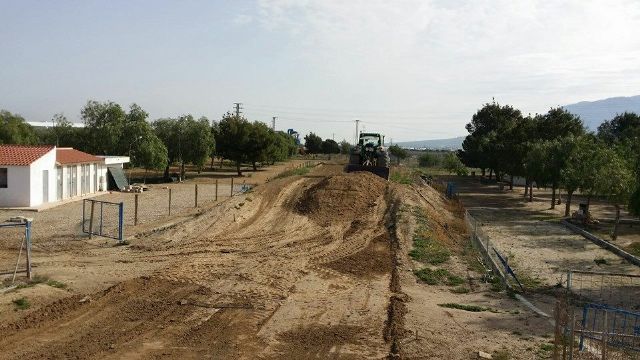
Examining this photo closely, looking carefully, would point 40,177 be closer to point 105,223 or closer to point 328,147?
point 105,223

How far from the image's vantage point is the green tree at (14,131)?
1953 inches

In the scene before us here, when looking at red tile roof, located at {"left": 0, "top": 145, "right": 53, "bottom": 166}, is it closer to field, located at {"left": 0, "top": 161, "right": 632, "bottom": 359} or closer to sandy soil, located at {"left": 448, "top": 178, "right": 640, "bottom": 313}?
field, located at {"left": 0, "top": 161, "right": 632, "bottom": 359}

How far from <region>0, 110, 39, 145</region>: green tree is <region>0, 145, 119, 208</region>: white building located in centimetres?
1751

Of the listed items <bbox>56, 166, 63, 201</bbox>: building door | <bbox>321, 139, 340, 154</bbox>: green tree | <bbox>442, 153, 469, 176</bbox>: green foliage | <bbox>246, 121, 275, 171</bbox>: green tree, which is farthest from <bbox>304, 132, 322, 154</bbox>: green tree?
<bbox>56, 166, 63, 201</bbox>: building door

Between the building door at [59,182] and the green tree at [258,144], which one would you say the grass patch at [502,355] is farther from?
the green tree at [258,144]

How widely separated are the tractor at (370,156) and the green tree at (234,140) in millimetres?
19065

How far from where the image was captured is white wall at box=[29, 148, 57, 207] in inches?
1155

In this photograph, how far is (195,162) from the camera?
54.5m

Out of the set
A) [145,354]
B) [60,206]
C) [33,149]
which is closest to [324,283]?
[145,354]

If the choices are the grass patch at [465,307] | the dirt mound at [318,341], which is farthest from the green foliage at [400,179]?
the dirt mound at [318,341]

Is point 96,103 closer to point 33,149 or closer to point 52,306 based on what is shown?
point 33,149

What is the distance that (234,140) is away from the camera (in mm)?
61156

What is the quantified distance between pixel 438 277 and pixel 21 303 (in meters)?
10.6

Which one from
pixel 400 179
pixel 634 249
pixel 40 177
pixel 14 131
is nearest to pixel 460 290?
pixel 634 249
